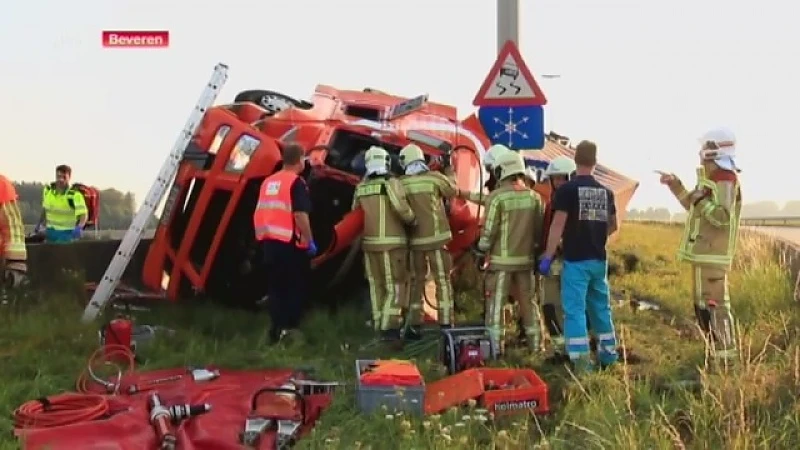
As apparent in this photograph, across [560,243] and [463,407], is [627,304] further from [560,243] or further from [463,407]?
[463,407]

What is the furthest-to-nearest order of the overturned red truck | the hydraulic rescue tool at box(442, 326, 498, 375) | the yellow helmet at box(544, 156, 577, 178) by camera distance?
the overturned red truck, the yellow helmet at box(544, 156, 577, 178), the hydraulic rescue tool at box(442, 326, 498, 375)

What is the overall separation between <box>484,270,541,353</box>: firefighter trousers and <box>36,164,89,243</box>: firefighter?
656cm

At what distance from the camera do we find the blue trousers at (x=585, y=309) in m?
6.73

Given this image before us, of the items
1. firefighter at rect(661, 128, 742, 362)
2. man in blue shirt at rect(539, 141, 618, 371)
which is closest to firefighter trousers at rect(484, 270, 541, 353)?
man in blue shirt at rect(539, 141, 618, 371)

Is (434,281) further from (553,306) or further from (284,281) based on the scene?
(284,281)

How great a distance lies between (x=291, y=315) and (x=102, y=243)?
3.26 metres

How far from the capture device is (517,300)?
7.61 m

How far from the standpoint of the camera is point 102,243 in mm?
10242

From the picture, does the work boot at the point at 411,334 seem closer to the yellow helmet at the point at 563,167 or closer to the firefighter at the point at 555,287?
the firefighter at the point at 555,287

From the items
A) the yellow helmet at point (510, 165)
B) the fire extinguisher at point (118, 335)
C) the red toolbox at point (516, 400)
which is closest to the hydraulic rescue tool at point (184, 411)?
the red toolbox at point (516, 400)

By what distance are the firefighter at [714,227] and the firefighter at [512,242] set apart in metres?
1.08

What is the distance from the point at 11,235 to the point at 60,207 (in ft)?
12.0

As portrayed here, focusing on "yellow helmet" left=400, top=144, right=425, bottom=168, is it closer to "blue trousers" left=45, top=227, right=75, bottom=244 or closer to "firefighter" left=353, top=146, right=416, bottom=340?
"firefighter" left=353, top=146, right=416, bottom=340

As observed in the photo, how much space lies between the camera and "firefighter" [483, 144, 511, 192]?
7873 millimetres
